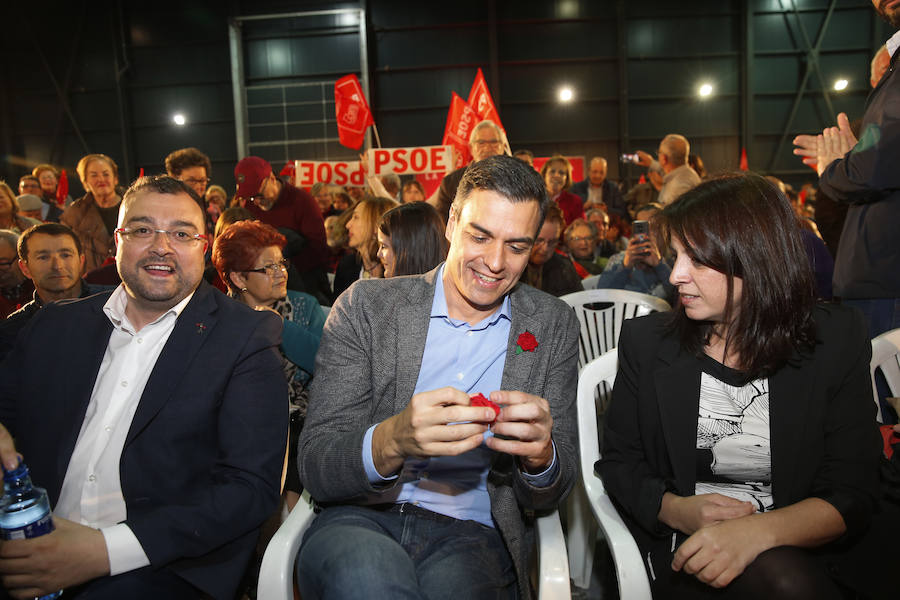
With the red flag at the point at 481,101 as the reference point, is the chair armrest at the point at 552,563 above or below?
below

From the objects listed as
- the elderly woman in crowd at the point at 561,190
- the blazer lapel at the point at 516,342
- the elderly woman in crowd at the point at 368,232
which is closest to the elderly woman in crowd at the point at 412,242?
the elderly woman in crowd at the point at 368,232

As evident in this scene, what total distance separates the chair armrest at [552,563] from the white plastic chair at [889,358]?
127 cm

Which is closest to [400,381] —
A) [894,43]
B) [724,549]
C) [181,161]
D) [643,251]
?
[724,549]

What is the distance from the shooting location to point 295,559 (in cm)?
163

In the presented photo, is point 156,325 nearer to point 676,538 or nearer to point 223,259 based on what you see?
point 223,259

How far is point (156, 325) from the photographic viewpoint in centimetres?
184

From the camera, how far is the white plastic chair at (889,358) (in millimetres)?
2047

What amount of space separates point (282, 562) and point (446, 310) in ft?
2.74

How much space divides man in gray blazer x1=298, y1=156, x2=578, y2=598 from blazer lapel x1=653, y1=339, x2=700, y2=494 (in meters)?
0.27

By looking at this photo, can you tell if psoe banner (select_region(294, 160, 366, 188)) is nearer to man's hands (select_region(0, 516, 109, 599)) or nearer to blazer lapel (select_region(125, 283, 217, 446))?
blazer lapel (select_region(125, 283, 217, 446))

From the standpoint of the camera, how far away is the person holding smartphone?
11.7 ft

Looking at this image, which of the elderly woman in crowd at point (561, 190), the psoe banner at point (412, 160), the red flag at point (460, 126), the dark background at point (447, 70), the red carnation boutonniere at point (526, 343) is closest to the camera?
the red carnation boutonniere at point (526, 343)

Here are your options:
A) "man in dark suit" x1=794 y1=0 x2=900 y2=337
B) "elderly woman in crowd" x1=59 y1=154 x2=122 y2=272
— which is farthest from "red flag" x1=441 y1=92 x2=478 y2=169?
"man in dark suit" x1=794 y1=0 x2=900 y2=337

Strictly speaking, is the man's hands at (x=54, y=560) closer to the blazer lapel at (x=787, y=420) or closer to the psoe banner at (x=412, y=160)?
the blazer lapel at (x=787, y=420)
